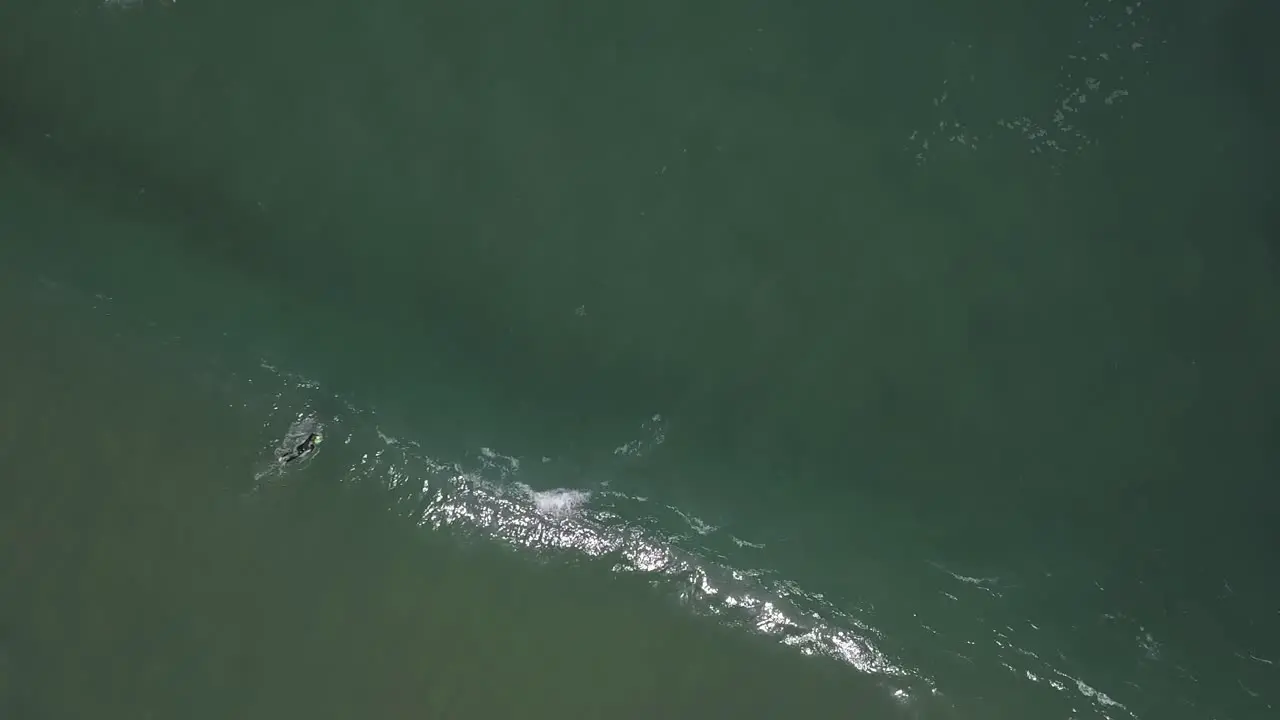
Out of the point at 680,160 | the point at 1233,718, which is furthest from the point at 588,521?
the point at 1233,718

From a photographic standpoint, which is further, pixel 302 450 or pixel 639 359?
pixel 639 359

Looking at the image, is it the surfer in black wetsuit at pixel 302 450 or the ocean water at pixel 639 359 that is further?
the surfer in black wetsuit at pixel 302 450

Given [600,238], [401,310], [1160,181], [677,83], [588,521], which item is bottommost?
[588,521]

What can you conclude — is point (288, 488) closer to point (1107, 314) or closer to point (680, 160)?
point (680, 160)

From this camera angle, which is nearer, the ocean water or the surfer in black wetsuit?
the ocean water
